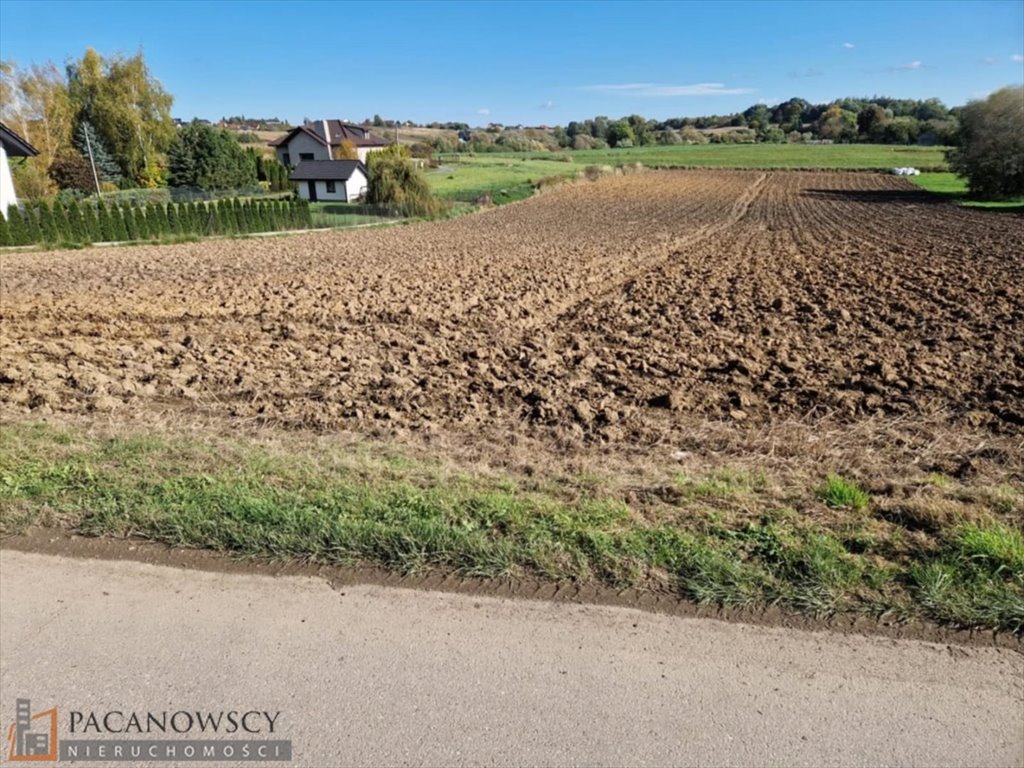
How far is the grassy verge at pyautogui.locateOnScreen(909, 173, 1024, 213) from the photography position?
3703 centimetres

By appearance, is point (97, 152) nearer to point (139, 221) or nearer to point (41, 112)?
point (41, 112)

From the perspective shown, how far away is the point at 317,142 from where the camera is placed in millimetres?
72000

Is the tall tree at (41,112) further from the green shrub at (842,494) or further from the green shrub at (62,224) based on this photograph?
the green shrub at (842,494)

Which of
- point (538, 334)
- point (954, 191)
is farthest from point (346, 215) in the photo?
point (954, 191)

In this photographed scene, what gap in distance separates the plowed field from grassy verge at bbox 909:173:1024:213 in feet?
53.0

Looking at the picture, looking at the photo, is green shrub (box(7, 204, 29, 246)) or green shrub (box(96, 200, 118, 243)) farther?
green shrub (box(96, 200, 118, 243))

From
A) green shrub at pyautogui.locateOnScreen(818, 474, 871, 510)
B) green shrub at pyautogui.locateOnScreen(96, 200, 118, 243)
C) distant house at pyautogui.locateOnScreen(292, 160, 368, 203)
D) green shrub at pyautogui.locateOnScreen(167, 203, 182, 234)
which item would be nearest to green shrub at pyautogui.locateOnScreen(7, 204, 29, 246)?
green shrub at pyautogui.locateOnScreen(96, 200, 118, 243)

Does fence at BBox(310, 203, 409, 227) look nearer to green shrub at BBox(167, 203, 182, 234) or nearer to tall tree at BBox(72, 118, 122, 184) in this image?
green shrub at BBox(167, 203, 182, 234)

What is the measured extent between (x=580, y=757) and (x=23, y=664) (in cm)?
254

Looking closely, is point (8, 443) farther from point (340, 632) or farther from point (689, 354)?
point (689, 354)

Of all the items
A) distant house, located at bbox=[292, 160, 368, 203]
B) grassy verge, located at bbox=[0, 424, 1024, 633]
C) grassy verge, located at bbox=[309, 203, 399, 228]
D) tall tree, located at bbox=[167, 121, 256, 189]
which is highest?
tall tree, located at bbox=[167, 121, 256, 189]

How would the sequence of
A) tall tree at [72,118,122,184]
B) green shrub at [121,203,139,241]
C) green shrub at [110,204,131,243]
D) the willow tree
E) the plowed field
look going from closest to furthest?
the plowed field
green shrub at [110,204,131,243]
green shrub at [121,203,139,241]
the willow tree
tall tree at [72,118,122,184]

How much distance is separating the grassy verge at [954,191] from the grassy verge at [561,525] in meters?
39.3

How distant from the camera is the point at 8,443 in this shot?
575 cm
